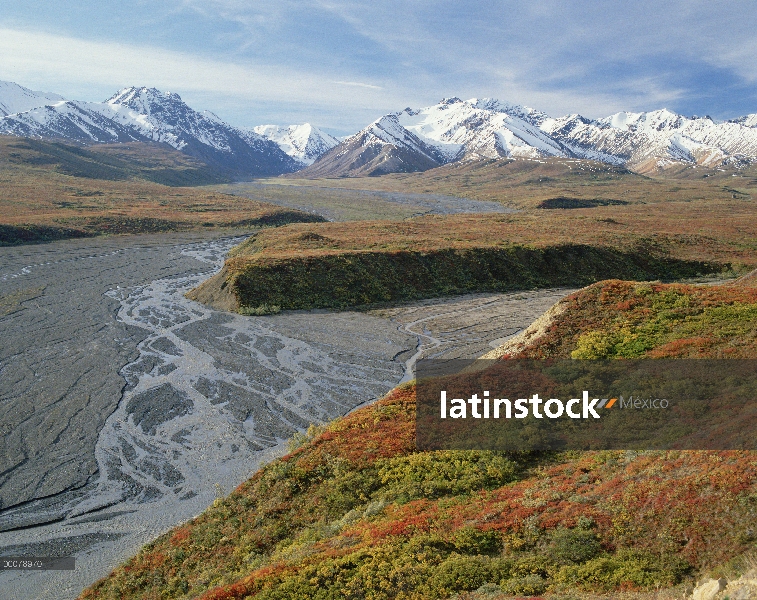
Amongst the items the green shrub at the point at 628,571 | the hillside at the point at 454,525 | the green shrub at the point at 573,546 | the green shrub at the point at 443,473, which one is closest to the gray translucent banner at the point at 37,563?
the hillside at the point at 454,525

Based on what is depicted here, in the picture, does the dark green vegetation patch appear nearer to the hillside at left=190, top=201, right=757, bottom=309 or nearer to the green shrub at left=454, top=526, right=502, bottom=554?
the hillside at left=190, top=201, right=757, bottom=309

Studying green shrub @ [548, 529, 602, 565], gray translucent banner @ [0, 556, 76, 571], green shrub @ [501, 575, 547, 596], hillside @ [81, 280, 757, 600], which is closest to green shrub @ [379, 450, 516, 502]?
hillside @ [81, 280, 757, 600]

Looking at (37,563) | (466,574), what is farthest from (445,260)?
(466,574)

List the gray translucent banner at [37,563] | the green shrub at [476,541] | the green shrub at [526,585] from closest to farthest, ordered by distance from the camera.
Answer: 1. the green shrub at [526,585]
2. the green shrub at [476,541]
3. the gray translucent banner at [37,563]

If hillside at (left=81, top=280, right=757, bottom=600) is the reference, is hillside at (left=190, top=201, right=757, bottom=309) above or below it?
above

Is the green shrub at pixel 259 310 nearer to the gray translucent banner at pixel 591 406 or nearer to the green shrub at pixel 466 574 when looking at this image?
the gray translucent banner at pixel 591 406

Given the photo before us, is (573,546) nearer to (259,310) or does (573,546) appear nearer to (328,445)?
(328,445)

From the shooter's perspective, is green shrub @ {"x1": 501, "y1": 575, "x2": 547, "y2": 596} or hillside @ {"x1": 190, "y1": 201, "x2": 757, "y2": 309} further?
hillside @ {"x1": 190, "y1": 201, "x2": 757, "y2": 309}
